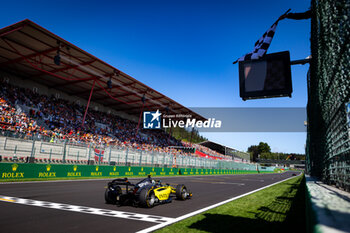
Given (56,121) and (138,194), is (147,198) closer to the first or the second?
(138,194)

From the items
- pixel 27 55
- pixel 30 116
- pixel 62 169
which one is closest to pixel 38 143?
pixel 62 169

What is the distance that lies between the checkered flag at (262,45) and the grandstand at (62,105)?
12294mm

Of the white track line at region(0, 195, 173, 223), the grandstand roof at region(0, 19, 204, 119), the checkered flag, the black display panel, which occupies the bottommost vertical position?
the white track line at region(0, 195, 173, 223)

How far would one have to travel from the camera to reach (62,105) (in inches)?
1138

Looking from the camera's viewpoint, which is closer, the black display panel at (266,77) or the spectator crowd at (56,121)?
the black display panel at (266,77)

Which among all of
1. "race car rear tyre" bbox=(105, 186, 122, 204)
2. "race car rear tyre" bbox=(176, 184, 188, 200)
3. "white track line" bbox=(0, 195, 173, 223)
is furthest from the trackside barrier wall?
"race car rear tyre" bbox=(176, 184, 188, 200)

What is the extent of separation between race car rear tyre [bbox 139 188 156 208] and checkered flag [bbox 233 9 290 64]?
429cm

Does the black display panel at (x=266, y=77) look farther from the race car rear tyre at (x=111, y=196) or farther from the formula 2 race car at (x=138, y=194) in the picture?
the race car rear tyre at (x=111, y=196)

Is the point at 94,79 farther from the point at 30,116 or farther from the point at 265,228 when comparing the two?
the point at 265,228

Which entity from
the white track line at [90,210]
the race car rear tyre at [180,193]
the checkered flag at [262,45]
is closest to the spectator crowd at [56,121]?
the white track line at [90,210]

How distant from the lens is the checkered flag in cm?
542

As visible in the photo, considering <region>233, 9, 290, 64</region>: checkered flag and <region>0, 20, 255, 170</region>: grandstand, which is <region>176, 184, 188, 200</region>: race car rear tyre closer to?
<region>233, 9, 290, 64</region>: checkered flag

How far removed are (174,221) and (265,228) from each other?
68.9 inches

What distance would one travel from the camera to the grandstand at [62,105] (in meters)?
15.1
